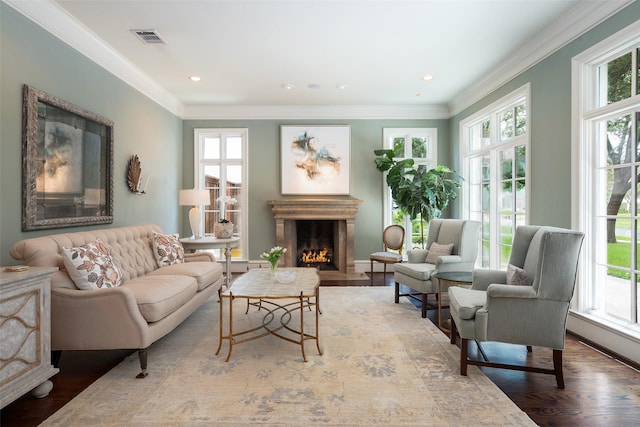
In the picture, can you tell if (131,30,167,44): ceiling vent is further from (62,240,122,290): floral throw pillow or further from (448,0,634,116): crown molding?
(448,0,634,116): crown molding

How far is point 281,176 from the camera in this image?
20.1 feet

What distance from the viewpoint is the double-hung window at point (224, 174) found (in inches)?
242

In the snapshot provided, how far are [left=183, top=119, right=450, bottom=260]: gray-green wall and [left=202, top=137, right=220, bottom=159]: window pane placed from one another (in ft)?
0.81

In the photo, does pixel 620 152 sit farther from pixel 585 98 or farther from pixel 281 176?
pixel 281 176

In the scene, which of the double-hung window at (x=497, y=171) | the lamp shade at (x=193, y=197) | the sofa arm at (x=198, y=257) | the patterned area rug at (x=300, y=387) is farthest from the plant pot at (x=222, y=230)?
the double-hung window at (x=497, y=171)

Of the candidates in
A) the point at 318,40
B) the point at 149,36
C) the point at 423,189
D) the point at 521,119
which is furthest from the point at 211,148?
the point at 521,119

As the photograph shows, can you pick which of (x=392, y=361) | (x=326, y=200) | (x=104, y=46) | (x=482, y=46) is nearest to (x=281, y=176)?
(x=326, y=200)

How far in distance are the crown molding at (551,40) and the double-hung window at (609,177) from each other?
24cm

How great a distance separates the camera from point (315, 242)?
21.2 ft

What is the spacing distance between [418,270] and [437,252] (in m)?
0.59

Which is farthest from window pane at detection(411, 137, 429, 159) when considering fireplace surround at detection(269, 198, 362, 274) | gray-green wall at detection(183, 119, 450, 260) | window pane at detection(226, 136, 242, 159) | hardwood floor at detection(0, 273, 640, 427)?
A: hardwood floor at detection(0, 273, 640, 427)

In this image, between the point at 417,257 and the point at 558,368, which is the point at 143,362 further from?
the point at 417,257

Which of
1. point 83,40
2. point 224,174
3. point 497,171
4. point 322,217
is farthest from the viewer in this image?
point 224,174

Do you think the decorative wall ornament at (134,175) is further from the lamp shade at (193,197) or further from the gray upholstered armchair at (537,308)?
the gray upholstered armchair at (537,308)
